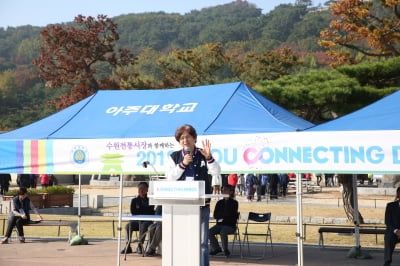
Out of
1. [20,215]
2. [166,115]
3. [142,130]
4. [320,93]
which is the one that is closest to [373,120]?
[142,130]

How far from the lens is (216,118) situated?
1270 centimetres

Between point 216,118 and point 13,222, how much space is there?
714cm

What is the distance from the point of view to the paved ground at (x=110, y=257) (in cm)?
1373

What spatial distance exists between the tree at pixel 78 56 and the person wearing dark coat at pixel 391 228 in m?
49.3

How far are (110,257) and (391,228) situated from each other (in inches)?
206

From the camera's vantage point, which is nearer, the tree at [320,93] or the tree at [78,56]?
the tree at [320,93]

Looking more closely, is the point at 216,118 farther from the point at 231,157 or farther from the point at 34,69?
the point at 34,69

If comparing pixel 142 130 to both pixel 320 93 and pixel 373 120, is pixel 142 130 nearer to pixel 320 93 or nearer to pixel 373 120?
pixel 373 120

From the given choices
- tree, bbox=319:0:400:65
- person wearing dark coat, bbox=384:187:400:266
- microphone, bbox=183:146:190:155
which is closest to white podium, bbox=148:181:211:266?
microphone, bbox=183:146:190:155

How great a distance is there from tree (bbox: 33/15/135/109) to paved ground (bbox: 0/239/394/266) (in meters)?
45.0

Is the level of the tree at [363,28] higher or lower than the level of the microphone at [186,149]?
higher

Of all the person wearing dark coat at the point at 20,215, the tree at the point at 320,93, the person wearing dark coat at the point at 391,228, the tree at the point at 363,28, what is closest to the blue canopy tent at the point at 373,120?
the person wearing dark coat at the point at 391,228

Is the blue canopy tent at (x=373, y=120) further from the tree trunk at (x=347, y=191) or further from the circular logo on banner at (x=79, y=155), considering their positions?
the tree trunk at (x=347, y=191)

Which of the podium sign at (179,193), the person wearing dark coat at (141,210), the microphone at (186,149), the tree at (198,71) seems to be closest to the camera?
the podium sign at (179,193)
